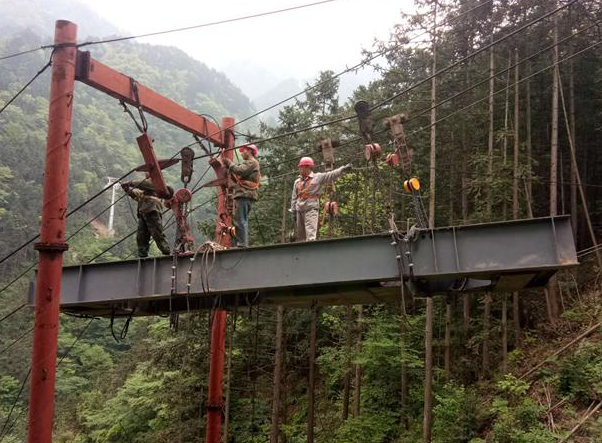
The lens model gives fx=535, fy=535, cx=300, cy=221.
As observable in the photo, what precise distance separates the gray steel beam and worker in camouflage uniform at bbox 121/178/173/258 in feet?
3.51

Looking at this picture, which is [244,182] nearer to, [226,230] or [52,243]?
[226,230]

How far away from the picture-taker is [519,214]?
18547mm

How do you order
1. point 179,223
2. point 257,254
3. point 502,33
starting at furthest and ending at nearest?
1. point 502,33
2. point 179,223
3. point 257,254

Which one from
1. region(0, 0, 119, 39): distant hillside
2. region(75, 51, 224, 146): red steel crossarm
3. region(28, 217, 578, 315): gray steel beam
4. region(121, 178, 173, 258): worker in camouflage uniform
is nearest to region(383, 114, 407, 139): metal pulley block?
region(28, 217, 578, 315): gray steel beam

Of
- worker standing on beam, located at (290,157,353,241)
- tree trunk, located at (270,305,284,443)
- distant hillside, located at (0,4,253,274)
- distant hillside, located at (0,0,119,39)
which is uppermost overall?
distant hillside, located at (0,0,119,39)

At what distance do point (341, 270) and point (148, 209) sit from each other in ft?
13.7

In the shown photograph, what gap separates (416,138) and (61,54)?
16.1m

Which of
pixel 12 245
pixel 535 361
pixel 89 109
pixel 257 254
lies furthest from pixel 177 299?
pixel 89 109

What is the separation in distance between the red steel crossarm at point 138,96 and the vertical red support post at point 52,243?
609 millimetres

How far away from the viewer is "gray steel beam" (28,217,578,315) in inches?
265

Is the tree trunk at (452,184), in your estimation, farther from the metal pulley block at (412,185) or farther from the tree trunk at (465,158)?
the metal pulley block at (412,185)

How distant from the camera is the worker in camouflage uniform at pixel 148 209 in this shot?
31.6ft

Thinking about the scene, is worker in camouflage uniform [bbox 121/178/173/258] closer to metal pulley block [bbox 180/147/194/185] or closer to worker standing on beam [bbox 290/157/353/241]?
metal pulley block [bbox 180/147/194/185]

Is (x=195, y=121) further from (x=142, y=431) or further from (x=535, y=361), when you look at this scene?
(x=142, y=431)
